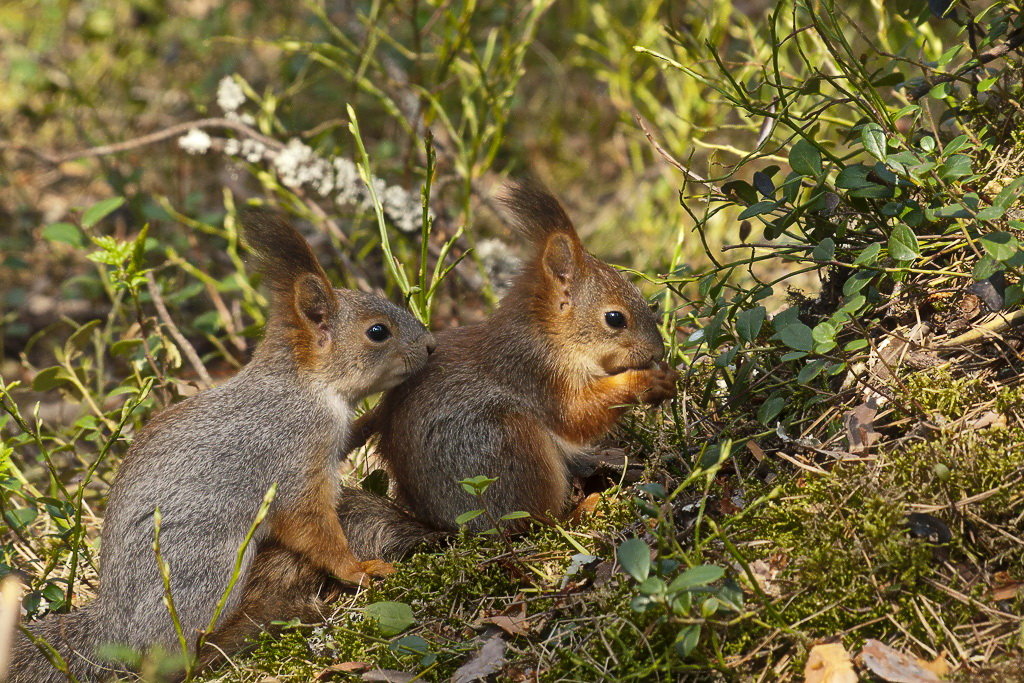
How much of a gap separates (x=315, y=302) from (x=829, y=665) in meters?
2.21

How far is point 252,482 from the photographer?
10.7 feet

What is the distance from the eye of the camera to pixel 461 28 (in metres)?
4.96

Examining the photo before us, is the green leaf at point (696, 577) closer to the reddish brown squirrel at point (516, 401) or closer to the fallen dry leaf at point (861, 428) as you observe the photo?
the fallen dry leaf at point (861, 428)

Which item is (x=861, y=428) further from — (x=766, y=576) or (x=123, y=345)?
(x=123, y=345)

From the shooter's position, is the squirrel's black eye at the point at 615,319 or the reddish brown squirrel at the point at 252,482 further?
the squirrel's black eye at the point at 615,319

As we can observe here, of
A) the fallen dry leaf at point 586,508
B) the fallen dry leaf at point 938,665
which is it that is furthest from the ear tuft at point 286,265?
the fallen dry leaf at point 938,665

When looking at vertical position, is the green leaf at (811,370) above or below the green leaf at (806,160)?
below

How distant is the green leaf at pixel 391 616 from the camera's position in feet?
9.87

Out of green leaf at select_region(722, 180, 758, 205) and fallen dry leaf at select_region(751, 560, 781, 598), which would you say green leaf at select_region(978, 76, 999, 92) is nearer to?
green leaf at select_region(722, 180, 758, 205)

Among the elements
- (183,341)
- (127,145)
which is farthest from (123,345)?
(127,145)

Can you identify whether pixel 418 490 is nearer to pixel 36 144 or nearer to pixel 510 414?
pixel 510 414

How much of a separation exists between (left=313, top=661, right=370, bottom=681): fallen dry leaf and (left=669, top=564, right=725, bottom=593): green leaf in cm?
112

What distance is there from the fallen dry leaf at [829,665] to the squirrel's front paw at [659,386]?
1.27m

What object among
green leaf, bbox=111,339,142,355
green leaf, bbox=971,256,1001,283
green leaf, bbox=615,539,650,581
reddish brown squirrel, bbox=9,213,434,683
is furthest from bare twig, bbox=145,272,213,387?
green leaf, bbox=971,256,1001,283
